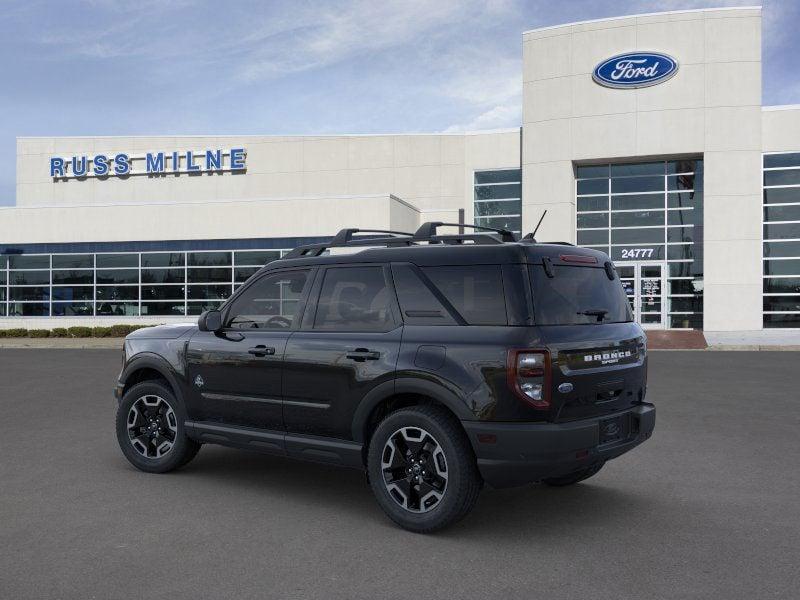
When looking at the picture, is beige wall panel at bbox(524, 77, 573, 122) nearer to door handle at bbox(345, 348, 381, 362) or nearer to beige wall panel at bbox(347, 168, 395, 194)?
beige wall panel at bbox(347, 168, 395, 194)

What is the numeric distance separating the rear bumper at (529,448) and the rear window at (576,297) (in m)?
0.67

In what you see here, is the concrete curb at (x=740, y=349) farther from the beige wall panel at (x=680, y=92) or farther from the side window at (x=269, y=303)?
the side window at (x=269, y=303)

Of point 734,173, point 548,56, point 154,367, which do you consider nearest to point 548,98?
point 548,56

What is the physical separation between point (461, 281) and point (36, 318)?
113ft

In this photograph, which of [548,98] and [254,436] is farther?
[548,98]

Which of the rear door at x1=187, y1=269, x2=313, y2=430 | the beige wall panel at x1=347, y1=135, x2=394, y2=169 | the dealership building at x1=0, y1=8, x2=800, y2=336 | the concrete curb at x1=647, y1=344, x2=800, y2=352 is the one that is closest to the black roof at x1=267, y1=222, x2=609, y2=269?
Answer: the rear door at x1=187, y1=269, x2=313, y2=430

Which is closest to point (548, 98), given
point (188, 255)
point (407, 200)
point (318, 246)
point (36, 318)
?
point (407, 200)

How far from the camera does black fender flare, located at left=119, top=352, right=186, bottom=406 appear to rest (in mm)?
6660

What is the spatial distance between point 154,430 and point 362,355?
245cm

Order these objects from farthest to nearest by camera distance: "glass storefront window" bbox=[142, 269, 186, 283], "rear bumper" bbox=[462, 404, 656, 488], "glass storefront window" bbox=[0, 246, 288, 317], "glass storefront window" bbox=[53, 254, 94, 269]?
1. "glass storefront window" bbox=[53, 254, 94, 269]
2. "glass storefront window" bbox=[142, 269, 186, 283]
3. "glass storefront window" bbox=[0, 246, 288, 317]
4. "rear bumper" bbox=[462, 404, 656, 488]

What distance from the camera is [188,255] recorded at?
3406 centimetres

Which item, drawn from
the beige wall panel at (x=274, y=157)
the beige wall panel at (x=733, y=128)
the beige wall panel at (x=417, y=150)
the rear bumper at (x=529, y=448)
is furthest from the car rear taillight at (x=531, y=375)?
the beige wall panel at (x=274, y=157)

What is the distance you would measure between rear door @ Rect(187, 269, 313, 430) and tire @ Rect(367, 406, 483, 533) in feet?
3.42

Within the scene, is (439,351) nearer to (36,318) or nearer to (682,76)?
(682,76)
